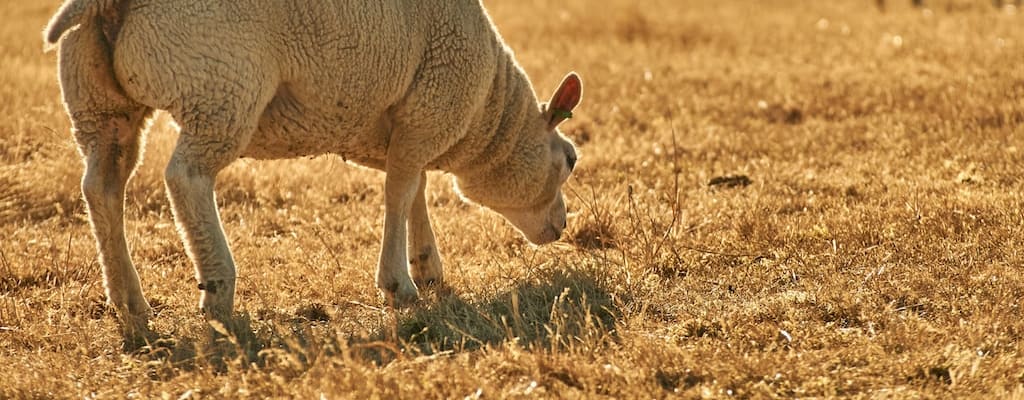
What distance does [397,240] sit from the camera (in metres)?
6.62

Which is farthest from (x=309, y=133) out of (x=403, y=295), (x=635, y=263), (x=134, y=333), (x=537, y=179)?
(x=635, y=263)

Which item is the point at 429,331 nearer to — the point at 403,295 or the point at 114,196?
the point at 403,295

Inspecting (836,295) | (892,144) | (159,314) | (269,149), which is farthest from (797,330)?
(892,144)

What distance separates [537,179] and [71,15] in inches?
112

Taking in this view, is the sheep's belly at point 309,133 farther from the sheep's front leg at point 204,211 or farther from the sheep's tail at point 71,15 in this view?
the sheep's tail at point 71,15

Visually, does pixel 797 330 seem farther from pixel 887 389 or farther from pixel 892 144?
pixel 892 144

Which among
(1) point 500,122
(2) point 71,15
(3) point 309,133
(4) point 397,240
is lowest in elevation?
(4) point 397,240

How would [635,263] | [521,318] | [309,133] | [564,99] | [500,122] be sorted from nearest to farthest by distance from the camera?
[521,318] → [309,133] → [635,263] → [500,122] → [564,99]

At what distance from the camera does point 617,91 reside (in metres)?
12.4

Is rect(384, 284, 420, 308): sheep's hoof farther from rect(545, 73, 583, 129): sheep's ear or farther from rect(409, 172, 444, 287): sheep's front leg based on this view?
rect(545, 73, 583, 129): sheep's ear

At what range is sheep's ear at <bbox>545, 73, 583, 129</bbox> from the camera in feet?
23.0

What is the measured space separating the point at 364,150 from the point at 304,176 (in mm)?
2793

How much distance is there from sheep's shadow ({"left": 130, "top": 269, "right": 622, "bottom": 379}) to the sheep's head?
0.93 metres

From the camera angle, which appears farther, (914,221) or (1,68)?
(1,68)
